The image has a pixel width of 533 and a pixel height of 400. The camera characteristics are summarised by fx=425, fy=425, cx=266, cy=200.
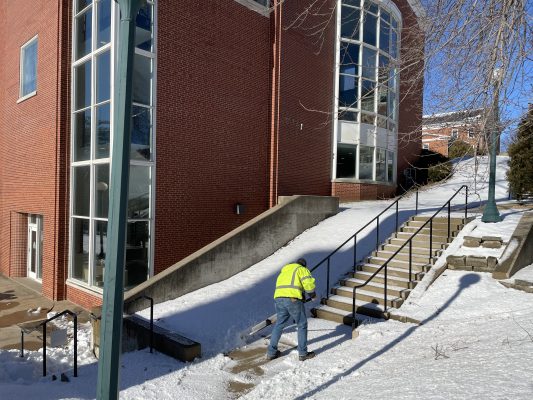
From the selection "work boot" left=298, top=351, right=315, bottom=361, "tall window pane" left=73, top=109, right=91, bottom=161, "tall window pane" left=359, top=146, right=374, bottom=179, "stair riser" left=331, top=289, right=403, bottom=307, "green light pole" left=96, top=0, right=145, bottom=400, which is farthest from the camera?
"tall window pane" left=359, top=146, right=374, bottom=179

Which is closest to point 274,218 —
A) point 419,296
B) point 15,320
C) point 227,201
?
point 227,201

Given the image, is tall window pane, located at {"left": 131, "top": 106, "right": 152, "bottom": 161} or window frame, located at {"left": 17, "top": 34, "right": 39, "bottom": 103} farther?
window frame, located at {"left": 17, "top": 34, "right": 39, "bottom": 103}

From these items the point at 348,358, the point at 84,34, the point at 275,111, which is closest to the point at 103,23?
the point at 84,34

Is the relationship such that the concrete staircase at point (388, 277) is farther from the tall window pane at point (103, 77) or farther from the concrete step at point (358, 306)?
the tall window pane at point (103, 77)

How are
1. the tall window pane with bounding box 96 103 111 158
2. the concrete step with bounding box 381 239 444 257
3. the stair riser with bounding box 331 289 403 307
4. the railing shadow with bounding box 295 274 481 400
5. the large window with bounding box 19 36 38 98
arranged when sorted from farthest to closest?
the large window with bounding box 19 36 38 98, the tall window pane with bounding box 96 103 111 158, the concrete step with bounding box 381 239 444 257, the stair riser with bounding box 331 289 403 307, the railing shadow with bounding box 295 274 481 400

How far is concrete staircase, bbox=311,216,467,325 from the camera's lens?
8.04 metres

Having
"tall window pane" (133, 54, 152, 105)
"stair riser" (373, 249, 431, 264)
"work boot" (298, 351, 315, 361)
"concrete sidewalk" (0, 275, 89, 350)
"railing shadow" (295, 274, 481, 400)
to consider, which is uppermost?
"tall window pane" (133, 54, 152, 105)

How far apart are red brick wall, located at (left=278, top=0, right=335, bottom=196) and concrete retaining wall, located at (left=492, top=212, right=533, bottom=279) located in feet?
23.3

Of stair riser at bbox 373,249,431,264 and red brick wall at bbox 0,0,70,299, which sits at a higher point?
red brick wall at bbox 0,0,70,299

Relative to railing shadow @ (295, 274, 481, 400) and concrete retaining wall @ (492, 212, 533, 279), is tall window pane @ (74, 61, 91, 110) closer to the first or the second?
railing shadow @ (295, 274, 481, 400)

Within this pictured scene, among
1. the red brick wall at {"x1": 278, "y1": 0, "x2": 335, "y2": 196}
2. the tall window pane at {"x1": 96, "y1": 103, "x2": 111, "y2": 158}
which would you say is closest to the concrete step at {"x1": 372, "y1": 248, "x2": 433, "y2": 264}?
the red brick wall at {"x1": 278, "y1": 0, "x2": 335, "y2": 196}

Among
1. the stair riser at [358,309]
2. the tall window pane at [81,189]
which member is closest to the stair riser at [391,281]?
the stair riser at [358,309]

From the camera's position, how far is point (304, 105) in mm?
16391

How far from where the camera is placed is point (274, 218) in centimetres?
1213
